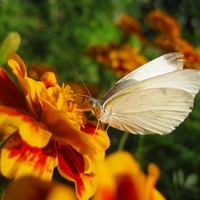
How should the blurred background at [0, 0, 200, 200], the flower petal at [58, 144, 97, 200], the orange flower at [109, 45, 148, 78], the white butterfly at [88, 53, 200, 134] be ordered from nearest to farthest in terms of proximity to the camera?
1. the flower petal at [58, 144, 97, 200]
2. the white butterfly at [88, 53, 200, 134]
3. the blurred background at [0, 0, 200, 200]
4. the orange flower at [109, 45, 148, 78]

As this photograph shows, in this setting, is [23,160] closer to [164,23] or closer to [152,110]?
[152,110]

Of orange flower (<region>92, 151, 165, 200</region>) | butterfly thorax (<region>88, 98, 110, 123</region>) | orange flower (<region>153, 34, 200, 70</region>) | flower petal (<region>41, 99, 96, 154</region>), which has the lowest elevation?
orange flower (<region>153, 34, 200, 70</region>)

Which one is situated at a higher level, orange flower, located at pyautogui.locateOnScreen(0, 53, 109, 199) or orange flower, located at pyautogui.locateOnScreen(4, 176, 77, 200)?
orange flower, located at pyautogui.locateOnScreen(4, 176, 77, 200)

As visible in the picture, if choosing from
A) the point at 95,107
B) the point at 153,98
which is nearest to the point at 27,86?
the point at 95,107

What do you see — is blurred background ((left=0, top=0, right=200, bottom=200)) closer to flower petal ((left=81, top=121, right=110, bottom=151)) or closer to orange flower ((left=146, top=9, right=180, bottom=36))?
orange flower ((left=146, top=9, right=180, bottom=36))

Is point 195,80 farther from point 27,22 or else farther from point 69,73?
point 27,22

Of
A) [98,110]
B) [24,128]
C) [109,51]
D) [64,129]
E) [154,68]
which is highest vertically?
[24,128]

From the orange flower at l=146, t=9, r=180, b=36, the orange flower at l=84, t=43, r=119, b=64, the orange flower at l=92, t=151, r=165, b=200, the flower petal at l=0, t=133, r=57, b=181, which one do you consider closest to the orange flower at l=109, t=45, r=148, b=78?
the orange flower at l=84, t=43, r=119, b=64
